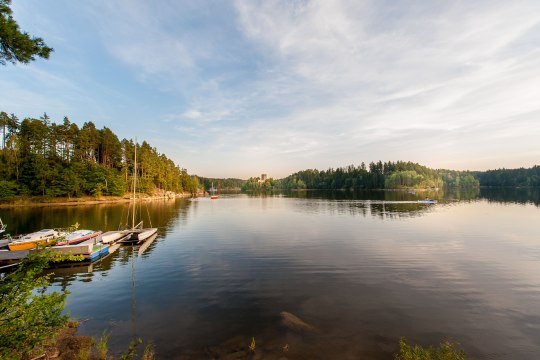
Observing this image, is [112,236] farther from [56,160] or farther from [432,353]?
[56,160]

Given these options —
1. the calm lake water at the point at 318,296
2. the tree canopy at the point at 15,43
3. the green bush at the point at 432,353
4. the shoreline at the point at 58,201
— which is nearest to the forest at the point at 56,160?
the shoreline at the point at 58,201

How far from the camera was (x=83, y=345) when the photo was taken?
1344 centimetres

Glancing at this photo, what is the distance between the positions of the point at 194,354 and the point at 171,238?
111 feet

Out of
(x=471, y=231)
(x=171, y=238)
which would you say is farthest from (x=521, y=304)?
(x=171, y=238)

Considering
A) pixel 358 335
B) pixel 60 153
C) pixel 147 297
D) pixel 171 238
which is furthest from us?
pixel 60 153

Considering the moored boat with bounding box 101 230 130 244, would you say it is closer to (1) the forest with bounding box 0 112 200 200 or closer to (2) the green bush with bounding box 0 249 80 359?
(2) the green bush with bounding box 0 249 80 359

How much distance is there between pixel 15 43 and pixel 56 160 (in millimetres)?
119820

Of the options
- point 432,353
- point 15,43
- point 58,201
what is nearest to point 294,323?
point 432,353

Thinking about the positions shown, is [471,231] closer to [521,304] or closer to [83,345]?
[521,304]

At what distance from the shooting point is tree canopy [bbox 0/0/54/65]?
11062 mm

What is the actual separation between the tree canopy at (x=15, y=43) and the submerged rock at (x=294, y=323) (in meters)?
19.5

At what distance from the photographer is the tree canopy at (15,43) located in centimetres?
1106

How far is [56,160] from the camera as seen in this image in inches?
4141

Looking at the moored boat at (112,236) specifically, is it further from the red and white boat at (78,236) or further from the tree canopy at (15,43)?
the tree canopy at (15,43)
